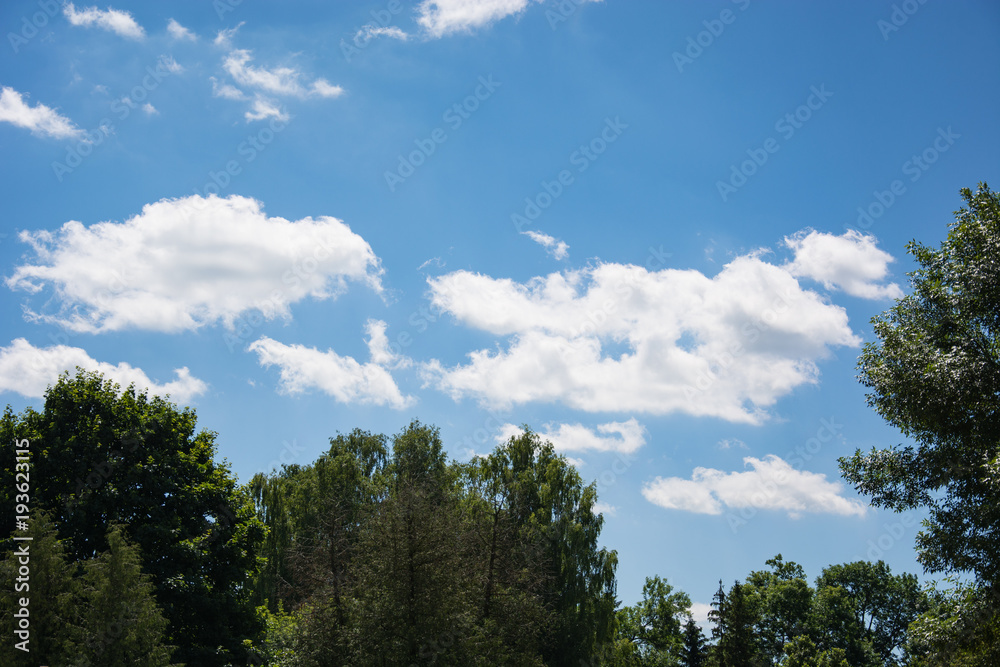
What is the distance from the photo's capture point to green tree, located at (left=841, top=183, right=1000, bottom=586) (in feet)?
55.6

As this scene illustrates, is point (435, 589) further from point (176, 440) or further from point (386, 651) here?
point (176, 440)

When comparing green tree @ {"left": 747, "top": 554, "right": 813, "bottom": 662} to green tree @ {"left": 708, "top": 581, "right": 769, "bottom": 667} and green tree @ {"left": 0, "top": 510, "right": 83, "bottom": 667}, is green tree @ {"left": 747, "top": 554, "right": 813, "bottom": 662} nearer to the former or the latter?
green tree @ {"left": 708, "top": 581, "right": 769, "bottom": 667}

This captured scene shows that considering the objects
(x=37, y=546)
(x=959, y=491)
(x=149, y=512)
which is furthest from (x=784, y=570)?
(x=37, y=546)

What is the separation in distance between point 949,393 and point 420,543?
1454 cm

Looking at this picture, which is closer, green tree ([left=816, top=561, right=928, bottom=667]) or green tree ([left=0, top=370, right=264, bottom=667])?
green tree ([left=0, top=370, right=264, bottom=667])

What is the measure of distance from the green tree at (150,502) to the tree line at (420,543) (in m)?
0.07

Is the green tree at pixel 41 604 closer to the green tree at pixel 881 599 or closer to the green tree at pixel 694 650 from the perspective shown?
the green tree at pixel 694 650

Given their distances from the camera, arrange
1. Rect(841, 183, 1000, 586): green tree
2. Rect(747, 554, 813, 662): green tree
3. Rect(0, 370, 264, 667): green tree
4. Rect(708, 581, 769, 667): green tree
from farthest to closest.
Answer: Rect(747, 554, 813, 662): green tree < Rect(708, 581, 769, 667): green tree < Rect(0, 370, 264, 667): green tree < Rect(841, 183, 1000, 586): green tree

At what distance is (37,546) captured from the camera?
19766 millimetres

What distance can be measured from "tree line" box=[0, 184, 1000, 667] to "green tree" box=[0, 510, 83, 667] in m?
0.06

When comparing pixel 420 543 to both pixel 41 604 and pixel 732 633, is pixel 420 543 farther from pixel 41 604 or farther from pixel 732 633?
pixel 732 633

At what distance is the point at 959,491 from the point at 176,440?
25.5m

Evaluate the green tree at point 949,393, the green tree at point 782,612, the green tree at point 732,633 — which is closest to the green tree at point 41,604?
the green tree at point 949,393

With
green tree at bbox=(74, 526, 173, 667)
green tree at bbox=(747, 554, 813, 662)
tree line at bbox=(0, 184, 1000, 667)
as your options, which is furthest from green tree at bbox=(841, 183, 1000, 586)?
green tree at bbox=(747, 554, 813, 662)
